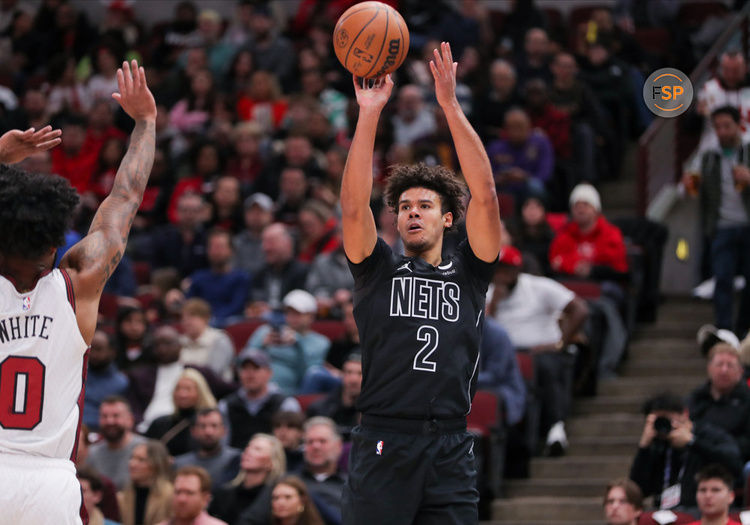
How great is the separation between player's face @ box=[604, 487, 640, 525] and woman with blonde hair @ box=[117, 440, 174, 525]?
10.3ft

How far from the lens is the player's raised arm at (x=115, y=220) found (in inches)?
178

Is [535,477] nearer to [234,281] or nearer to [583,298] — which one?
[583,298]

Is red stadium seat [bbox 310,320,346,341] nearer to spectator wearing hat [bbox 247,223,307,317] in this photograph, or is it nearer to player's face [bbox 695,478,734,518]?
spectator wearing hat [bbox 247,223,307,317]

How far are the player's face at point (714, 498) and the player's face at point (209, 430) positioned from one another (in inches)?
140

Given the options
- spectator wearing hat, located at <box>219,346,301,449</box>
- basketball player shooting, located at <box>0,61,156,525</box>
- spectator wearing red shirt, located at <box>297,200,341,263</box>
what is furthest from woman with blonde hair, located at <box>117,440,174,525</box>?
basketball player shooting, located at <box>0,61,156,525</box>

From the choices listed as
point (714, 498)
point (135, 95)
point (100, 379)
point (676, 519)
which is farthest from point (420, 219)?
point (100, 379)

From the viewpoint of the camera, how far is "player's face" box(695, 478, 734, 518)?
746cm

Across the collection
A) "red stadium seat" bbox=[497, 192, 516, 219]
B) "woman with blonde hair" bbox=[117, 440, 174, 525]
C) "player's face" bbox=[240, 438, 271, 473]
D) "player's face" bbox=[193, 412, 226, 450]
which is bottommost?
"woman with blonde hair" bbox=[117, 440, 174, 525]

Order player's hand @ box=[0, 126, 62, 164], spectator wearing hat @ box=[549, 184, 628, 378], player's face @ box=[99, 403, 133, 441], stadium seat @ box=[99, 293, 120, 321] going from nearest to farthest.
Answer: player's hand @ box=[0, 126, 62, 164] → player's face @ box=[99, 403, 133, 441] → spectator wearing hat @ box=[549, 184, 628, 378] → stadium seat @ box=[99, 293, 120, 321]

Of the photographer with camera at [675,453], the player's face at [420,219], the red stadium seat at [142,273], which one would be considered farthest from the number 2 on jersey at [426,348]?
the red stadium seat at [142,273]

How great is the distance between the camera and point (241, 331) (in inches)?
449

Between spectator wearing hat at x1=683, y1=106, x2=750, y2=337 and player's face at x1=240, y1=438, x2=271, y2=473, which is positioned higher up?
spectator wearing hat at x1=683, y1=106, x2=750, y2=337

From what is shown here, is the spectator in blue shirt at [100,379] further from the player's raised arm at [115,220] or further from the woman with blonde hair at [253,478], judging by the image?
the player's raised arm at [115,220]

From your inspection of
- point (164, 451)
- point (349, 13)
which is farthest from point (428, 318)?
point (164, 451)
